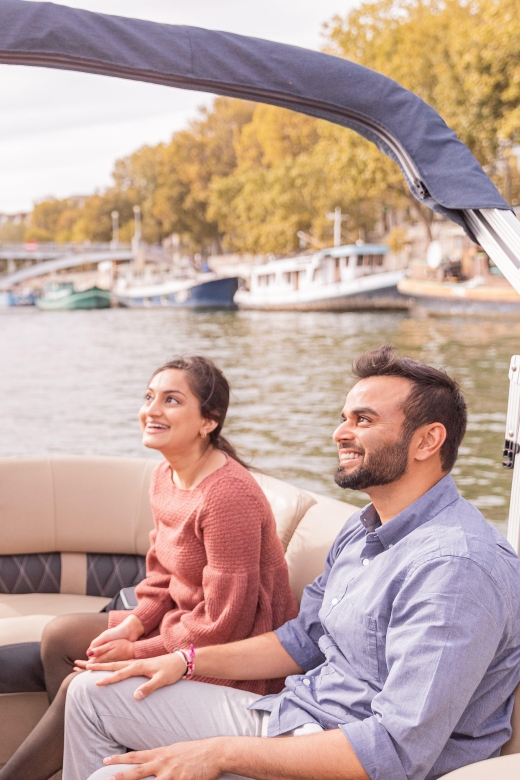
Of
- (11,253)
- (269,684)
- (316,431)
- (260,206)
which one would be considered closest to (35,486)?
(269,684)

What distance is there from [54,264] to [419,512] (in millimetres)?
25158

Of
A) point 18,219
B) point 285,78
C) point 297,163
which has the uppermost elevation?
point 297,163

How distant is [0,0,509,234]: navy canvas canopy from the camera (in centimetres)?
141

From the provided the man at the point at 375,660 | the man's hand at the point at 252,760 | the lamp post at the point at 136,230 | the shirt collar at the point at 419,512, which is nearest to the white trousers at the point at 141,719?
the man at the point at 375,660

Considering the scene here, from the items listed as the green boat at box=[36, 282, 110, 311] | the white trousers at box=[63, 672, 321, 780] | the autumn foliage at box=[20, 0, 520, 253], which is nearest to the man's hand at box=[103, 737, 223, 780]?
the white trousers at box=[63, 672, 321, 780]

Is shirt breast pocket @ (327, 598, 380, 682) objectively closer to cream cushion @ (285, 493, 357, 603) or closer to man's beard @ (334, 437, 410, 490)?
man's beard @ (334, 437, 410, 490)

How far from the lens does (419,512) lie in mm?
1153

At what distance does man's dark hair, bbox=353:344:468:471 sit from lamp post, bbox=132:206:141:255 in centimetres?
2046

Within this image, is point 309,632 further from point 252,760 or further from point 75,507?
point 75,507

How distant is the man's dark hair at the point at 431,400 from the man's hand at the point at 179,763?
0.52 metres

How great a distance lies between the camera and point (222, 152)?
853 inches

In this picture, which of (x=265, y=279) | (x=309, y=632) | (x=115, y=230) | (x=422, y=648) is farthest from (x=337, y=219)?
(x=422, y=648)

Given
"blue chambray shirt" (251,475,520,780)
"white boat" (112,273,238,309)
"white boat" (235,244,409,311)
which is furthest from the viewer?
"white boat" (112,273,238,309)

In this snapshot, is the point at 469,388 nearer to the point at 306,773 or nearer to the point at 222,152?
the point at 306,773
